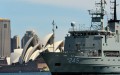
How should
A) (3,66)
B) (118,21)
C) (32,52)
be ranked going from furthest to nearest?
(3,66) < (32,52) < (118,21)

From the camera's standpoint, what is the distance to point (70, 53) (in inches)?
2451

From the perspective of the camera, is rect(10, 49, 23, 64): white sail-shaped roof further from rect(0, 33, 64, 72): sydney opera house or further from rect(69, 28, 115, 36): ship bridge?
rect(69, 28, 115, 36): ship bridge

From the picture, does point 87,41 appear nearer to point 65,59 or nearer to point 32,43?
point 65,59

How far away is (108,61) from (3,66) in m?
133

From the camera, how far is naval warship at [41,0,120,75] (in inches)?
2447

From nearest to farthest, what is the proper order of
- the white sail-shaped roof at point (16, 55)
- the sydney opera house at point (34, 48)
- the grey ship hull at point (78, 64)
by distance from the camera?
the grey ship hull at point (78, 64), the sydney opera house at point (34, 48), the white sail-shaped roof at point (16, 55)

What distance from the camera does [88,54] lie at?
62375mm

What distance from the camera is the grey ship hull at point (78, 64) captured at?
62031mm

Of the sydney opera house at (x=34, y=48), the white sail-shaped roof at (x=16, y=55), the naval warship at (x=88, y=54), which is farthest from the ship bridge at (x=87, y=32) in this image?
the white sail-shaped roof at (x=16, y=55)

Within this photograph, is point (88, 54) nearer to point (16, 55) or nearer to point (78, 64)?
point (78, 64)

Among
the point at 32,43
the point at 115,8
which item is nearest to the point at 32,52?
the point at 32,43

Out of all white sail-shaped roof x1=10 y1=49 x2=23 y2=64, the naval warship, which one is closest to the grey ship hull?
the naval warship

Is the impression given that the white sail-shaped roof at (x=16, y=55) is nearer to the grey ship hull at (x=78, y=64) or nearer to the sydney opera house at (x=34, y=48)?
the sydney opera house at (x=34, y=48)

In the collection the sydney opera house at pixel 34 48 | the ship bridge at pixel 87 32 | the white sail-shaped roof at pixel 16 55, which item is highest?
the ship bridge at pixel 87 32
